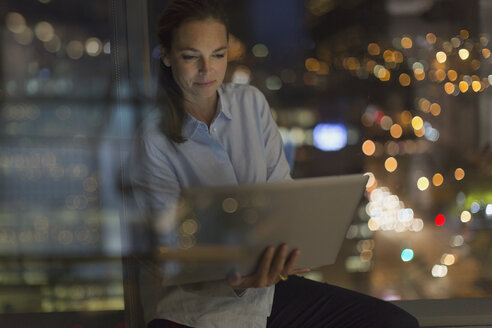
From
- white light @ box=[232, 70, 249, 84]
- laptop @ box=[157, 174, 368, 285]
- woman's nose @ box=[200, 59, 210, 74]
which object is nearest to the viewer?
laptop @ box=[157, 174, 368, 285]

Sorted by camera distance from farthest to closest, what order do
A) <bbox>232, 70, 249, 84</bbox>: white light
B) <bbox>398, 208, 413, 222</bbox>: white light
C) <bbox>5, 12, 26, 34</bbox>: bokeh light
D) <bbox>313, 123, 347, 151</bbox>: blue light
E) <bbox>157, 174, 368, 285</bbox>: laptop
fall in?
<bbox>398, 208, 413, 222</bbox>: white light
<bbox>313, 123, 347, 151</bbox>: blue light
<bbox>232, 70, 249, 84</bbox>: white light
<bbox>5, 12, 26, 34</bbox>: bokeh light
<bbox>157, 174, 368, 285</bbox>: laptop

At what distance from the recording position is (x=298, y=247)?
1.04m

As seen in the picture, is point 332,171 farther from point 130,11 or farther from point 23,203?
point 23,203

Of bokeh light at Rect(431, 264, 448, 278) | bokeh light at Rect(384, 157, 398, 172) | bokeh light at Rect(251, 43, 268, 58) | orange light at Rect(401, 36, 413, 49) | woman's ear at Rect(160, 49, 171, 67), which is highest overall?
orange light at Rect(401, 36, 413, 49)

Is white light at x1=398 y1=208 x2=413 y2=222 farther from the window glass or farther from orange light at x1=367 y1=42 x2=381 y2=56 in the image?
orange light at x1=367 y1=42 x2=381 y2=56

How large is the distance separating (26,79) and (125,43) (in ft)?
1.13

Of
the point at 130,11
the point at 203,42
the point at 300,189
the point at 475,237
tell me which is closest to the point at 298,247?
the point at 300,189

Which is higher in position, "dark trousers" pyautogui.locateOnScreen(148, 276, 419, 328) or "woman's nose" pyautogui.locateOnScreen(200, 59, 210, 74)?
"woman's nose" pyautogui.locateOnScreen(200, 59, 210, 74)

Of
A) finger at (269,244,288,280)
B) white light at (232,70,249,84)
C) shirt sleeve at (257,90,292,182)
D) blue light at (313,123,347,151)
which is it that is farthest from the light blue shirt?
blue light at (313,123,347,151)

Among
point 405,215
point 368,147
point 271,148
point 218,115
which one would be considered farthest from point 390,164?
point 218,115

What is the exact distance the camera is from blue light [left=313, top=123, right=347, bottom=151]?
1.91 m

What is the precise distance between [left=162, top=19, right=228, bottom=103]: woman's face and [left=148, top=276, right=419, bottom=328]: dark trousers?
51 cm

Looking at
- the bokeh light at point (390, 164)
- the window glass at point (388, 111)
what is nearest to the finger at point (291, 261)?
the window glass at point (388, 111)

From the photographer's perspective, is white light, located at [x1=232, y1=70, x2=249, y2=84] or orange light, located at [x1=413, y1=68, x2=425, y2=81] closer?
white light, located at [x1=232, y1=70, x2=249, y2=84]
